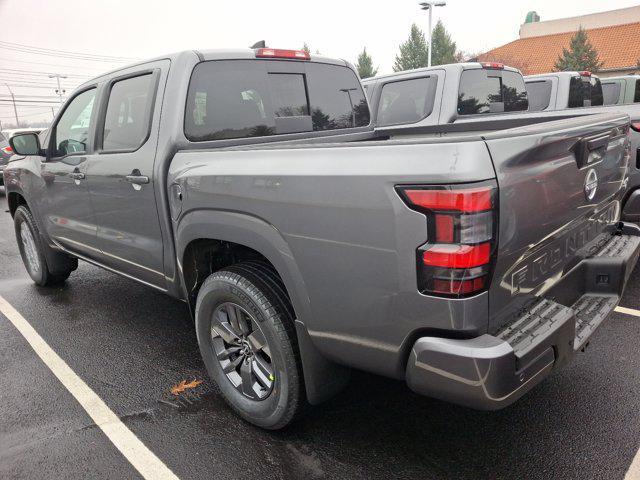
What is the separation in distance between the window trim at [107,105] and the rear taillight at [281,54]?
65 cm

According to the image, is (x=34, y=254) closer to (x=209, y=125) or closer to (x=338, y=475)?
(x=209, y=125)

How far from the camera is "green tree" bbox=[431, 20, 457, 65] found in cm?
4826

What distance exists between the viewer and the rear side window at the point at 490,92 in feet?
20.0

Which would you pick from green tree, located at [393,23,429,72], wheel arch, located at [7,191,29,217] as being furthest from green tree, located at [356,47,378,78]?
wheel arch, located at [7,191,29,217]

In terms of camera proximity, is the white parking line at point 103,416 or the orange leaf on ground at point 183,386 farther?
the orange leaf on ground at point 183,386

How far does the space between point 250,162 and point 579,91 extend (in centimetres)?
776

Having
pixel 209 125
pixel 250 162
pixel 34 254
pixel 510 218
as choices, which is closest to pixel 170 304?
pixel 34 254

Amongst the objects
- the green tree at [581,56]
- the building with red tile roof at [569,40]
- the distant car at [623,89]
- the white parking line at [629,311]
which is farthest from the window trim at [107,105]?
the building with red tile roof at [569,40]

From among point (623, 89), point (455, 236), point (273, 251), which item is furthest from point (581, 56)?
point (455, 236)

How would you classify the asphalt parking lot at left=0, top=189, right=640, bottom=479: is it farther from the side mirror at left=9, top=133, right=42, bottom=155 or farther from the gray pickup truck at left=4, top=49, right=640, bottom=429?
the side mirror at left=9, top=133, right=42, bottom=155

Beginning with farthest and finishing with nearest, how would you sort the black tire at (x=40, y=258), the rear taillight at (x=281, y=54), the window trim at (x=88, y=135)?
1. the black tire at (x=40, y=258)
2. the window trim at (x=88, y=135)
3. the rear taillight at (x=281, y=54)

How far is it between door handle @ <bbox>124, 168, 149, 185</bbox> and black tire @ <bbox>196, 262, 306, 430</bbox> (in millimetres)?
785

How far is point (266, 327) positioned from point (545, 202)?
1314mm

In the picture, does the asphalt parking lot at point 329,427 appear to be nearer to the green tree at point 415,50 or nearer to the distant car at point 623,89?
the distant car at point 623,89
